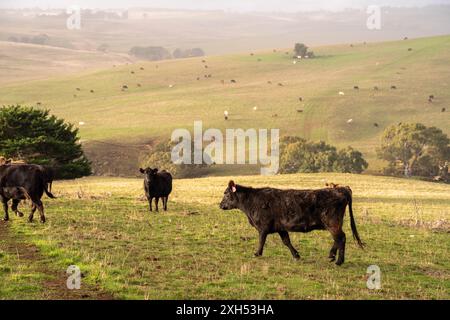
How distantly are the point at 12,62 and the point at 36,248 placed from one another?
181816 millimetres

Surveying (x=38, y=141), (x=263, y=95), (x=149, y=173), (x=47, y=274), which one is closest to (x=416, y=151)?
(x=263, y=95)

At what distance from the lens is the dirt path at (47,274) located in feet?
38.3

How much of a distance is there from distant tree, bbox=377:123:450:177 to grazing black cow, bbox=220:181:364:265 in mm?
70012

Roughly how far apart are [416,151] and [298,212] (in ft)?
251

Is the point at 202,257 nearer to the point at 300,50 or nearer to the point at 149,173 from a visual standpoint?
the point at 149,173

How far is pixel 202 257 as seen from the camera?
1576cm

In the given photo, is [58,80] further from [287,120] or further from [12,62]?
[287,120]

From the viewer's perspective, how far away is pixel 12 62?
608 feet

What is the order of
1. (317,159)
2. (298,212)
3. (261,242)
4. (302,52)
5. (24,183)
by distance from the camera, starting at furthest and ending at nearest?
(302,52), (317,159), (24,183), (261,242), (298,212)

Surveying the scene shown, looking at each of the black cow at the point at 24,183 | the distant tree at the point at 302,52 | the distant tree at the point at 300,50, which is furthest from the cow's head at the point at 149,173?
the distant tree at the point at 300,50

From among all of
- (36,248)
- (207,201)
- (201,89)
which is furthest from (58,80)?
(36,248)

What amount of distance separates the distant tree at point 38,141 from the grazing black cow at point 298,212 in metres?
27.3

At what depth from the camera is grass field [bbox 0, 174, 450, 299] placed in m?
12.4

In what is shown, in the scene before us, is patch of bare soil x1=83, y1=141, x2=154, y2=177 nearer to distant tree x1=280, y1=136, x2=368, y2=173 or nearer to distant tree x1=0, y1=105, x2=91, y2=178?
distant tree x1=280, y1=136, x2=368, y2=173
